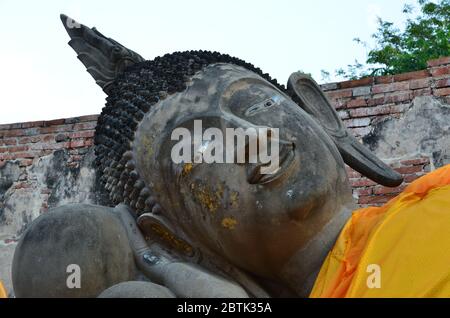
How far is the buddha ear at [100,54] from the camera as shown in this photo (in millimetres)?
2496

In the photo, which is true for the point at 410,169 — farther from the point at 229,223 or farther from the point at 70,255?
the point at 70,255

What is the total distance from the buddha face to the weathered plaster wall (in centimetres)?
226

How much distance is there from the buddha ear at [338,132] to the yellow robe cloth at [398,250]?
0.30m

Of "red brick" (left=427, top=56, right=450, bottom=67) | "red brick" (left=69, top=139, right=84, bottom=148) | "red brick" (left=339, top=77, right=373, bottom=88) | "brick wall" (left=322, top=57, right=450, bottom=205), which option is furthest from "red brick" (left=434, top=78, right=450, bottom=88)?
"red brick" (left=69, top=139, right=84, bottom=148)

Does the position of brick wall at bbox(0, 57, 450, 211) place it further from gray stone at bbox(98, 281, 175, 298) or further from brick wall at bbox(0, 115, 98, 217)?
gray stone at bbox(98, 281, 175, 298)

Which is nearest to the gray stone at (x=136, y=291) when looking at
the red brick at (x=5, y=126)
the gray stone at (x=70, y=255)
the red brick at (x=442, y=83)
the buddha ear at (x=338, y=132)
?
the gray stone at (x=70, y=255)

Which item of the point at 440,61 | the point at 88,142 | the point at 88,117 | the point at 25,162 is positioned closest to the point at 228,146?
the point at 440,61

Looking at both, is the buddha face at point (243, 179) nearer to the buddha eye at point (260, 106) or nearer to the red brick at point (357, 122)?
the buddha eye at point (260, 106)

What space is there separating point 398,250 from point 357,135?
2.77 meters

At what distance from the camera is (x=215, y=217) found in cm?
204

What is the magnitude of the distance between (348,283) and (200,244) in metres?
0.52

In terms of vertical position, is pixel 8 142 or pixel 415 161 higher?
pixel 8 142
